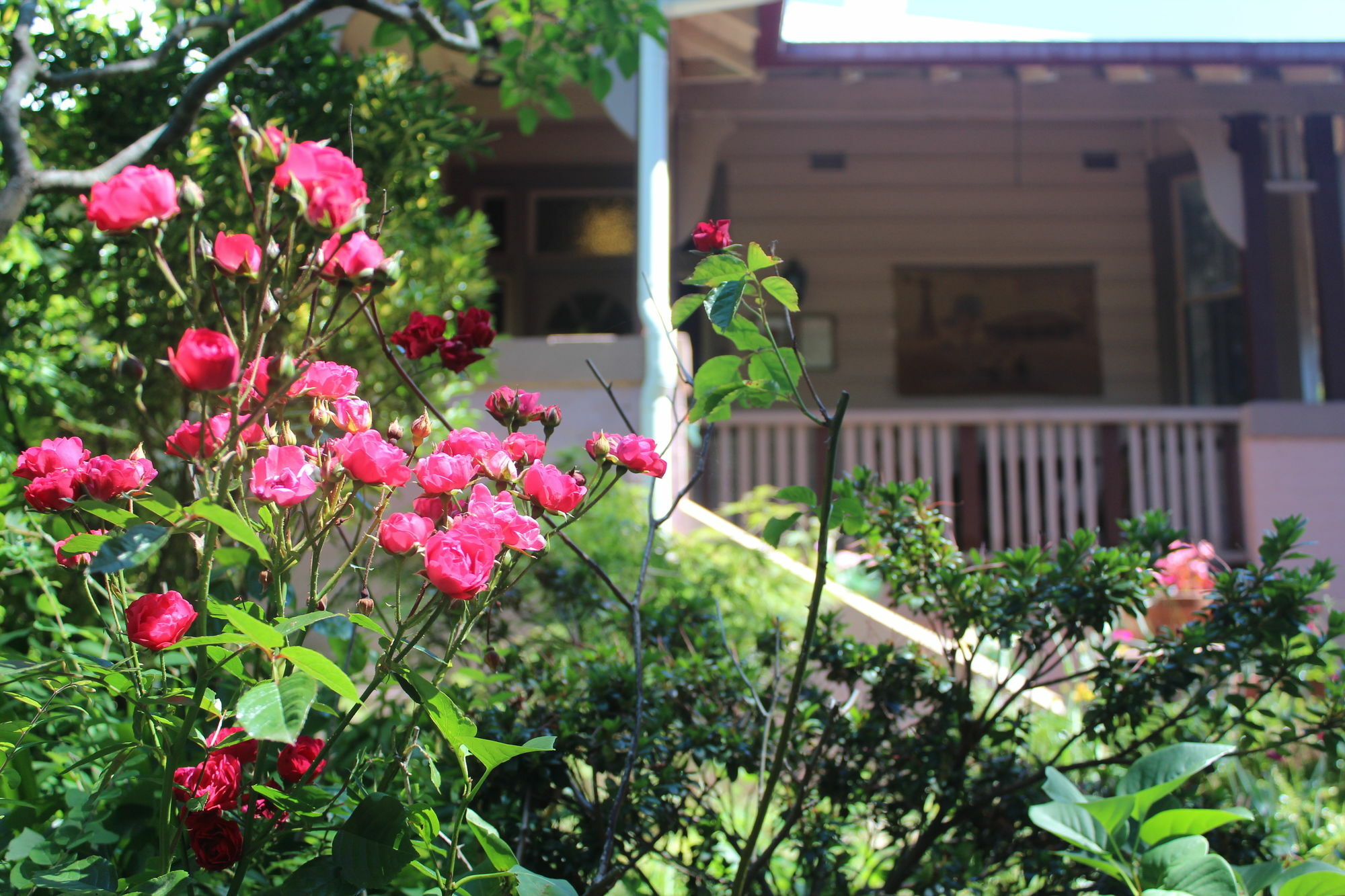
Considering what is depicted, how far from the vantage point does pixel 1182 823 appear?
1.42 metres

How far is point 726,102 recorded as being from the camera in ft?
21.1

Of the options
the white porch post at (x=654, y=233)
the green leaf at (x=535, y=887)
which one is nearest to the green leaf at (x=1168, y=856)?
the green leaf at (x=535, y=887)

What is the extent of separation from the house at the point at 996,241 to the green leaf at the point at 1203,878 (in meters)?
3.16

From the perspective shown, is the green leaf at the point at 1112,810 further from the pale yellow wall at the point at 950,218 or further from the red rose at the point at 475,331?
the pale yellow wall at the point at 950,218

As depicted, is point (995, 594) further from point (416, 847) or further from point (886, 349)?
point (886, 349)

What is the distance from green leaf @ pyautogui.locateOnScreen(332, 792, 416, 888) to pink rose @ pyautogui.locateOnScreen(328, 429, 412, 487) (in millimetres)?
367

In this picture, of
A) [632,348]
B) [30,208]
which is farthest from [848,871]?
[30,208]

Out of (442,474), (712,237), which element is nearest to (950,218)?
(712,237)

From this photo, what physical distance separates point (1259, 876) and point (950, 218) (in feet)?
22.3

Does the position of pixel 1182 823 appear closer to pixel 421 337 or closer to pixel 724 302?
pixel 724 302

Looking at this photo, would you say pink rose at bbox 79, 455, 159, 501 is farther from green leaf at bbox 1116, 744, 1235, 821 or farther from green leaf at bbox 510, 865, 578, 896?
green leaf at bbox 1116, 744, 1235, 821

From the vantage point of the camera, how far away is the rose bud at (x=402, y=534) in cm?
107

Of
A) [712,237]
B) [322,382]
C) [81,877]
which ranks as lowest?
[81,877]

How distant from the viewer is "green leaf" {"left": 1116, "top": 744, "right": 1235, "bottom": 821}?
56.2 inches
